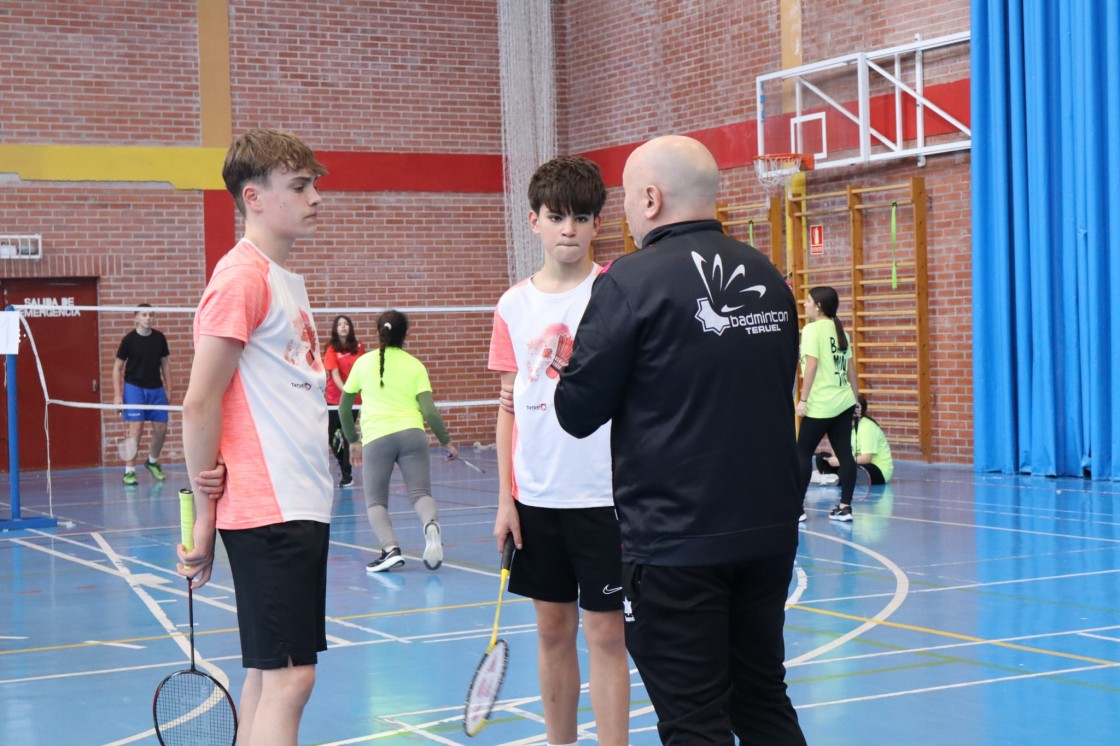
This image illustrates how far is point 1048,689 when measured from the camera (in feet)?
18.3

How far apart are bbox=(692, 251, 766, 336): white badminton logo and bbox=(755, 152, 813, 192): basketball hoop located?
13558 mm

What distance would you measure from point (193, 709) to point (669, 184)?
2.15 meters

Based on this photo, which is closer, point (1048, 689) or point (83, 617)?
point (1048, 689)

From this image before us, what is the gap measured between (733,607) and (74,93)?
54.6 ft

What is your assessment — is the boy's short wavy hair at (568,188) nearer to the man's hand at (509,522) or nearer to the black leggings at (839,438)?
the man's hand at (509,522)

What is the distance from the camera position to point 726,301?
10.4 feet

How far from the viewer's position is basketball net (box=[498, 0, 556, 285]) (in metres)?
20.6

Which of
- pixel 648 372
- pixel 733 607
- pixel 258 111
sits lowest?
pixel 733 607

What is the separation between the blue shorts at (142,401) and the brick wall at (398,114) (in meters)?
1.98

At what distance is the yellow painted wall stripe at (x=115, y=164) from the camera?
17.5 metres

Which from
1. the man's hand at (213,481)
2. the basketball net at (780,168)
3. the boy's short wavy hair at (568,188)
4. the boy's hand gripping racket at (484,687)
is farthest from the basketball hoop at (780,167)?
the man's hand at (213,481)

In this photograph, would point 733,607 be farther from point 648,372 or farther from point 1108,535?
point 1108,535

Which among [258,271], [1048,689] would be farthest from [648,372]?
[1048,689]

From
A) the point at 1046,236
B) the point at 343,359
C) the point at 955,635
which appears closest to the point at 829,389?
the point at 955,635
